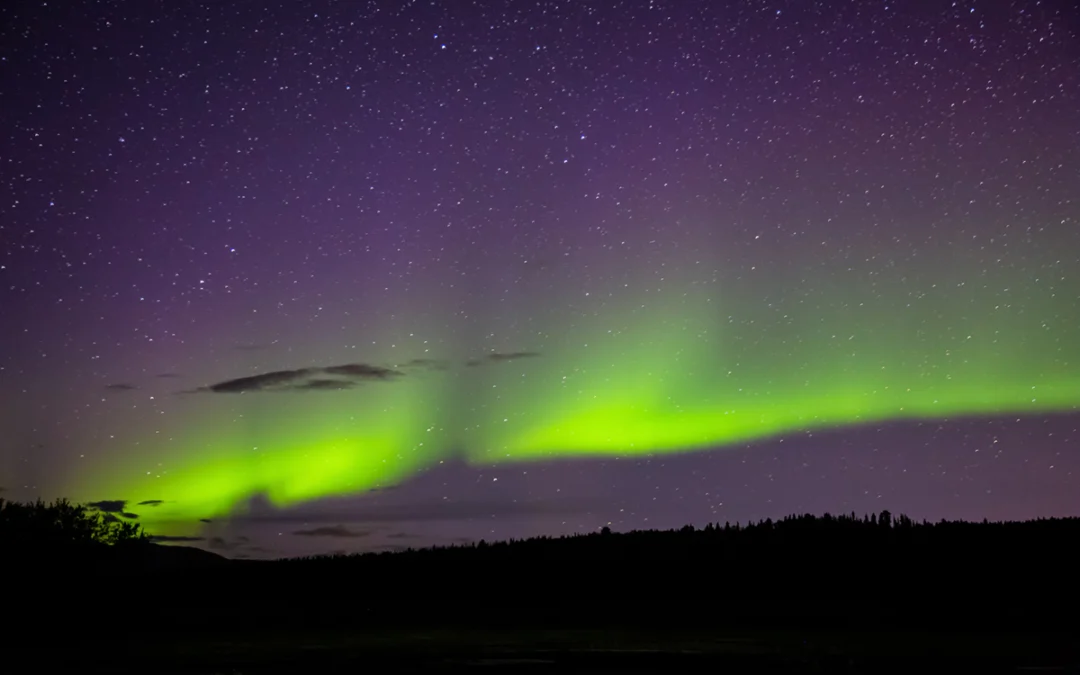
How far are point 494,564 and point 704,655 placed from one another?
16249mm

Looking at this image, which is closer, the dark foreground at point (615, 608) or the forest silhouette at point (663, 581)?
the dark foreground at point (615, 608)

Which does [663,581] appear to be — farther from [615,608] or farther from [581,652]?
[581,652]

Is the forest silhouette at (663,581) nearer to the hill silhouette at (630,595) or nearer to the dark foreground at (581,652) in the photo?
the hill silhouette at (630,595)

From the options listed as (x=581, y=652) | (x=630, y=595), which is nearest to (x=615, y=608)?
(x=630, y=595)

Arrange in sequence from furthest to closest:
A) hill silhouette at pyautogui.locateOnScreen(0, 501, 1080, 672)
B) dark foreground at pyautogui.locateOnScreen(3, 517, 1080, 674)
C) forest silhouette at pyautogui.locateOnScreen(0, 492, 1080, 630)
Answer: forest silhouette at pyautogui.locateOnScreen(0, 492, 1080, 630), hill silhouette at pyautogui.locateOnScreen(0, 501, 1080, 672), dark foreground at pyautogui.locateOnScreen(3, 517, 1080, 674)

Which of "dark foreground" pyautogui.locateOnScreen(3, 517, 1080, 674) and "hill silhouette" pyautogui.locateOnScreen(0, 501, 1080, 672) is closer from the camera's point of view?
"dark foreground" pyautogui.locateOnScreen(3, 517, 1080, 674)

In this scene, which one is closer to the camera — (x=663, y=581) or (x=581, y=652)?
(x=581, y=652)

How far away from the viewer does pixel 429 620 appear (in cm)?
1861

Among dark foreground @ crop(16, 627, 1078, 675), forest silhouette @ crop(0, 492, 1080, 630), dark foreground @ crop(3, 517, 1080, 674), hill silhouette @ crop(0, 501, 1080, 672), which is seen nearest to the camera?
dark foreground @ crop(16, 627, 1078, 675)

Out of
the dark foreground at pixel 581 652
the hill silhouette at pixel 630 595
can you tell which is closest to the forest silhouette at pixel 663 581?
the hill silhouette at pixel 630 595

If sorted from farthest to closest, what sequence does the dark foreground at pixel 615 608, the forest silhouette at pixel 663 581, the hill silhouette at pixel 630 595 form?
the forest silhouette at pixel 663 581, the hill silhouette at pixel 630 595, the dark foreground at pixel 615 608

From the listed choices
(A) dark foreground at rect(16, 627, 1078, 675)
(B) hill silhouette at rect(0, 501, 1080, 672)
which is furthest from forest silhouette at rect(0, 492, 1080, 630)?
(A) dark foreground at rect(16, 627, 1078, 675)

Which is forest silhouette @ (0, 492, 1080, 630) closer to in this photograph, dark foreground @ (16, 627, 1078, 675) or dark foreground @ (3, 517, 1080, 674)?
dark foreground @ (3, 517, 1080, 674)

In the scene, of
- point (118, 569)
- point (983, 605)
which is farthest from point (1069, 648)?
point (118, 569)
